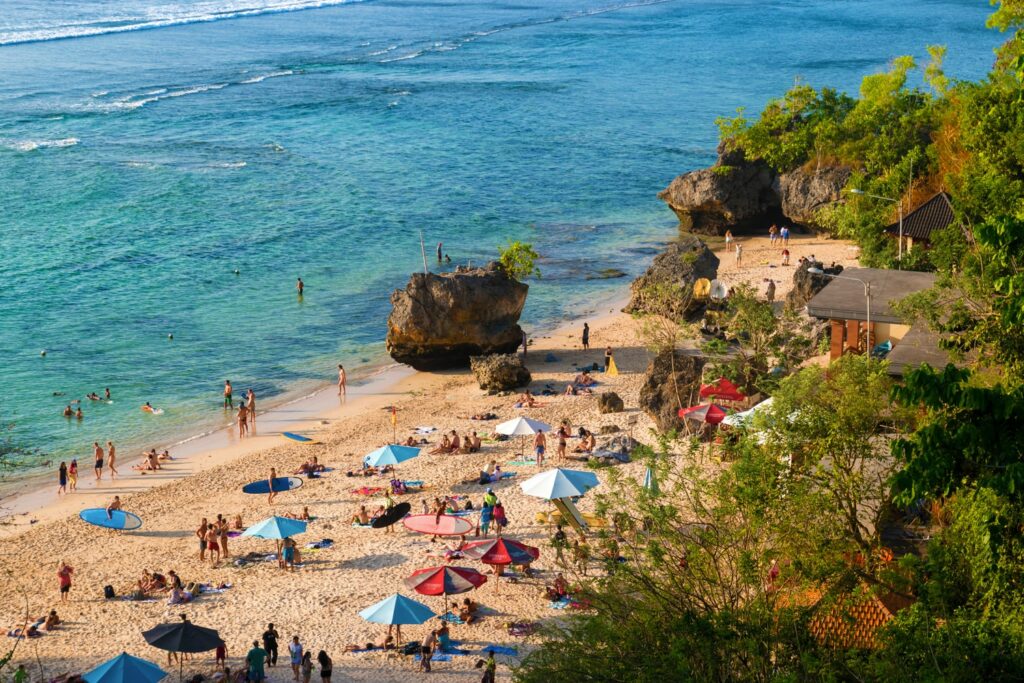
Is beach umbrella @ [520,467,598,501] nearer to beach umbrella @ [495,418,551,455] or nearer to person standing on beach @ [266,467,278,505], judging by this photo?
beach umbrella @ [495,418,551,455]

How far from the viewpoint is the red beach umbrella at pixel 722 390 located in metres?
30.8

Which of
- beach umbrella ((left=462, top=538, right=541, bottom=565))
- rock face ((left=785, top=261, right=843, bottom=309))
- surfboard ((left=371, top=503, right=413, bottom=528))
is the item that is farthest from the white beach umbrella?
rock face ((left=785, top=261, right=843, bottom=309))

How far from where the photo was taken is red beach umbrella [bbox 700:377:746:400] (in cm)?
3078

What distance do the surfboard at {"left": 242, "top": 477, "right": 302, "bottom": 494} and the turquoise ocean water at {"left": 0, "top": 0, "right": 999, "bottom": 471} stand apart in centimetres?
790

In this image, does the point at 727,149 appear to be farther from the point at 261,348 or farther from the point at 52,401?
the point at 52,401

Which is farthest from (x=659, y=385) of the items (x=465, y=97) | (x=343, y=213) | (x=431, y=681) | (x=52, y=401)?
(x=465, y=97)

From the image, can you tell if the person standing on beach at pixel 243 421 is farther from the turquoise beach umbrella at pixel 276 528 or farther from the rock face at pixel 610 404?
the rock face at pixel 610 404

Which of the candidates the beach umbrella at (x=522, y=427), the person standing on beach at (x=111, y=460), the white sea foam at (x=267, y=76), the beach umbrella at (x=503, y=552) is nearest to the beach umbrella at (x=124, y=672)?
the beach umbrella at (x=503, y=552)

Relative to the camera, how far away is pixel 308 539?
27.8 m

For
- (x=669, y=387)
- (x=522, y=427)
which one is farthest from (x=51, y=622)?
(x=669, y=387)

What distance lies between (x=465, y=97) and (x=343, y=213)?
112 feet

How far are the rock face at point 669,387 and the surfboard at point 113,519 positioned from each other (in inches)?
569

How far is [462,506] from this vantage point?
28.9m

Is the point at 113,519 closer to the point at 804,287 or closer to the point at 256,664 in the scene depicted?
the point at 256,664
